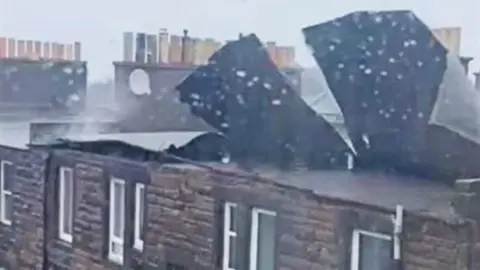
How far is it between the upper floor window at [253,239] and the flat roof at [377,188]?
3.7 inches

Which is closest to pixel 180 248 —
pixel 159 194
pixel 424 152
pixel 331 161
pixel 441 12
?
pixel 159 194

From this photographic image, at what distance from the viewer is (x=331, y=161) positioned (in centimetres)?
171

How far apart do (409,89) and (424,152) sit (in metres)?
0.12

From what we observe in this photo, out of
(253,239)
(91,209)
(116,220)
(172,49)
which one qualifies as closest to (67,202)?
(91,209)

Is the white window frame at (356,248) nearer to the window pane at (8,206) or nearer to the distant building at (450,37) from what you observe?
the distant building at (450,37)

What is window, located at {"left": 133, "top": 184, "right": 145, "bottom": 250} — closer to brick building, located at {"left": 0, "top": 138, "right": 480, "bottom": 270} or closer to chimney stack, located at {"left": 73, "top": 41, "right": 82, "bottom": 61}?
brick building, located at {"left": 0, "top": 138, "right": 480, "bottom": 270}

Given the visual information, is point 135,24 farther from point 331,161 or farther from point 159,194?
point 331,161

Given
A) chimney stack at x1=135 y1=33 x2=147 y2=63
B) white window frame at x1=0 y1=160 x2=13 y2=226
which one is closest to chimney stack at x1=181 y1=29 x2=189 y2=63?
chimney stack at x1=135 y1=33 x2=147 y2=63

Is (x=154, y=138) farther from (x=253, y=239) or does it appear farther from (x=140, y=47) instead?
(x=253, y=239)

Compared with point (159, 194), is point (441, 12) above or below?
above

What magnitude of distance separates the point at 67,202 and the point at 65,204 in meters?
0.01

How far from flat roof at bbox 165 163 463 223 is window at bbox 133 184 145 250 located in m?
0.40

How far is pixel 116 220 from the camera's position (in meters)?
2.19

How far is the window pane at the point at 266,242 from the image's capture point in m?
1.80
